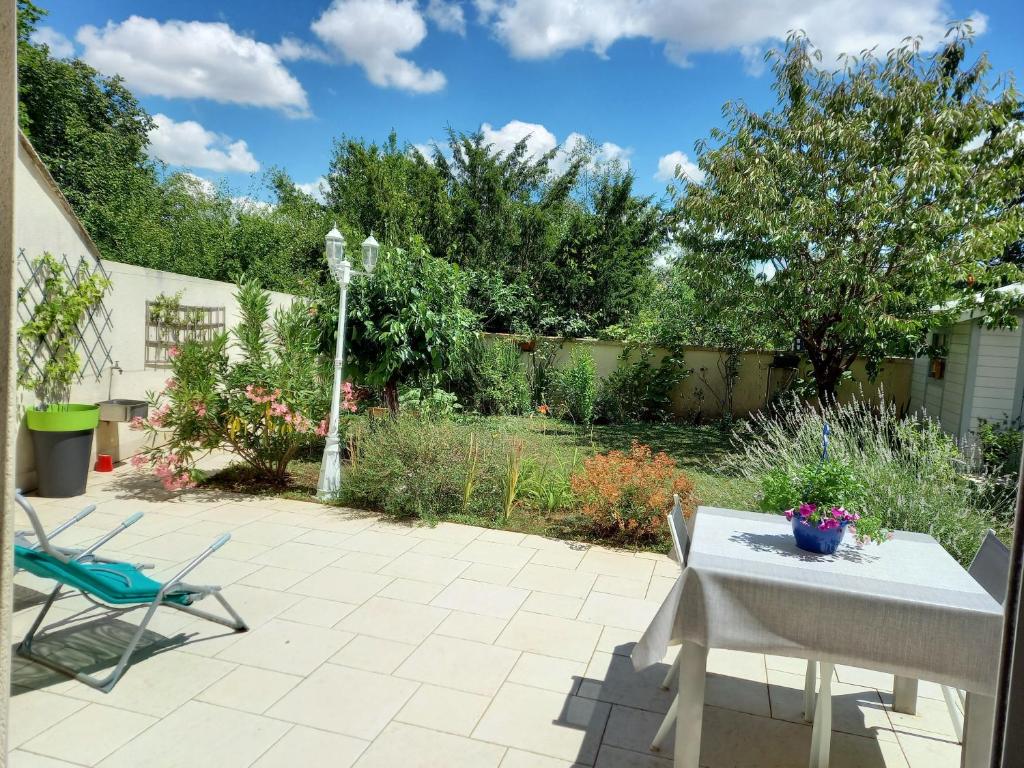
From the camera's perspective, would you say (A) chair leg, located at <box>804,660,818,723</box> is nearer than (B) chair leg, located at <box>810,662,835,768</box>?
No

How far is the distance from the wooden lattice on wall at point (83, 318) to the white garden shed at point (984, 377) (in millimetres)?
8447

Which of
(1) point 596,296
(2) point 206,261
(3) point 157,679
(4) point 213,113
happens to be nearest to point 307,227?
(2) point 206,261

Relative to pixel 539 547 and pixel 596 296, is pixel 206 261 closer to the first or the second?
pixel 596 296

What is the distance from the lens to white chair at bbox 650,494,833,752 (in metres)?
2.56

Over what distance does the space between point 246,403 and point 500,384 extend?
16.8 feet

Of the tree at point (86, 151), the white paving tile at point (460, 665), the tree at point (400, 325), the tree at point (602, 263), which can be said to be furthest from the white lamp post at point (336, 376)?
the tree at point (86, 151)

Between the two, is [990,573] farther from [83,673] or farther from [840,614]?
[83,673]

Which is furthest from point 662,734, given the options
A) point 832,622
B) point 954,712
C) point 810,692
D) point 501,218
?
point 501,218

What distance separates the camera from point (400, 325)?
7.05 m

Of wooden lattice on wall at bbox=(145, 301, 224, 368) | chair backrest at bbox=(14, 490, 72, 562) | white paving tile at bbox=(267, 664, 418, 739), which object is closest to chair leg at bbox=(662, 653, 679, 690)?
white paving tile at bbox=(267, 664, 418, 739)

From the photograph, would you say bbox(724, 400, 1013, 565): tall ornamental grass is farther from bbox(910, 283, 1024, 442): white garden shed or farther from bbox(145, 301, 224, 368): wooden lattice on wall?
bbox(145, 301, 224, 368): wooden lattice on wall

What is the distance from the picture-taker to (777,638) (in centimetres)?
221

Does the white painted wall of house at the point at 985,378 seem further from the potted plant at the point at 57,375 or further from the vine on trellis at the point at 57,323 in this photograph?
the vine on trellis at the point at 57,323

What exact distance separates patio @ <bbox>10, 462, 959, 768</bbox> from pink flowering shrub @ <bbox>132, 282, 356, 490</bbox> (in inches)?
57.4
